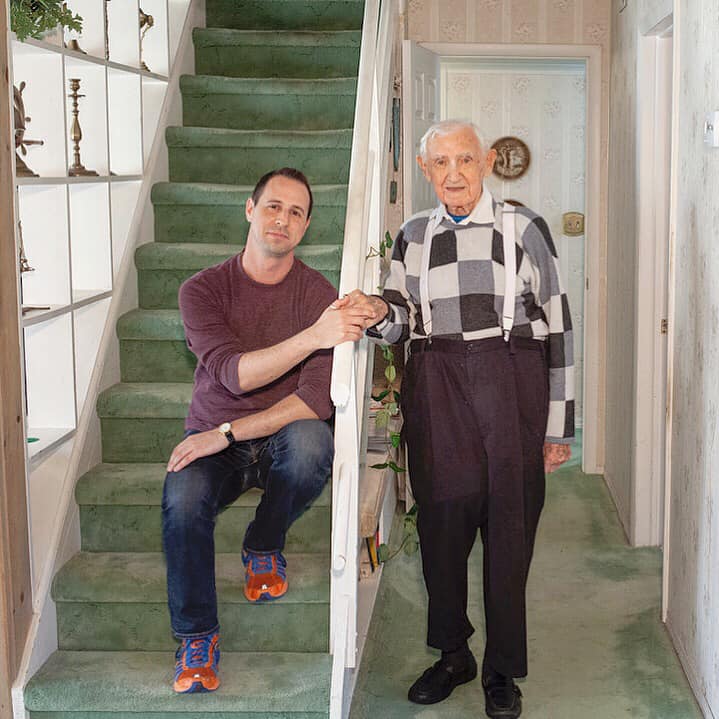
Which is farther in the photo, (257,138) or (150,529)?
Result: (257,138)

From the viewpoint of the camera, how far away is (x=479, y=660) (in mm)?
3092

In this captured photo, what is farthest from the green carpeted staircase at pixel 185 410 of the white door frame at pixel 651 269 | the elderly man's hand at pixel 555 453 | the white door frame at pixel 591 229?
the white door frame at pixel 651 269

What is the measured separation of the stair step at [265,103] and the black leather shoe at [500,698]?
2061 millimetres

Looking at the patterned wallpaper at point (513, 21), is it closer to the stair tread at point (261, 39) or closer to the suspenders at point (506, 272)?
the stair tread at point (261, 39)

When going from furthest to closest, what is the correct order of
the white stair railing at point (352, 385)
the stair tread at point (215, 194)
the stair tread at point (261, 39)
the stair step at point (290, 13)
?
the stair step at point (290, 13) → the stair tread at point (261, 39) → the stair tread at point (215, 194) → the white stair railing at point (352, 385)

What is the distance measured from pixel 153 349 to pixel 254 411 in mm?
721

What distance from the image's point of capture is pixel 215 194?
141 inches

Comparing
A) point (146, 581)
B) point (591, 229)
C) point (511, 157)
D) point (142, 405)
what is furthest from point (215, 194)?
point (511, 157)

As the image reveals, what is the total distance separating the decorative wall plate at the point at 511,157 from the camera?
6258 millimetres

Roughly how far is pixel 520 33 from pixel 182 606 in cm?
344

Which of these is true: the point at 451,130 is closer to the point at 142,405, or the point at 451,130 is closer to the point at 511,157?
the point at 142,405

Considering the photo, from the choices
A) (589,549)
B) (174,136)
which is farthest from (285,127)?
(589,549)

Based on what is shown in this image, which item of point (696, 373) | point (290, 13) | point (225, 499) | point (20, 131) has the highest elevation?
point (290, 13)

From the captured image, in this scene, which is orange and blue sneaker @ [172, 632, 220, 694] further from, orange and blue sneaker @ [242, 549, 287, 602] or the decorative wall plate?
the decorative wall plate
